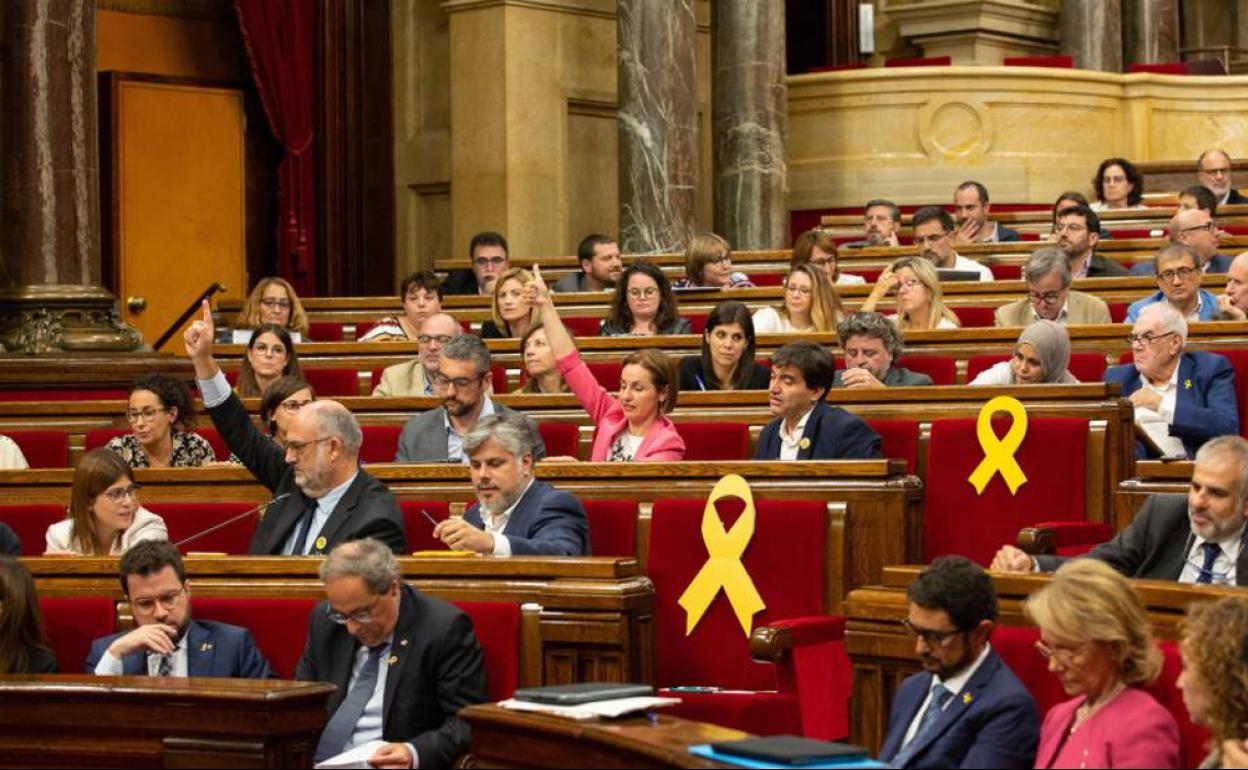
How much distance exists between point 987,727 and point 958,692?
85mm

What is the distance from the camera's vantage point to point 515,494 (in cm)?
473

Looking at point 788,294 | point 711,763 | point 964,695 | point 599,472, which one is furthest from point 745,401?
point 711,763

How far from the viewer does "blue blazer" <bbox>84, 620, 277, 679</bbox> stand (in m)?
4.20

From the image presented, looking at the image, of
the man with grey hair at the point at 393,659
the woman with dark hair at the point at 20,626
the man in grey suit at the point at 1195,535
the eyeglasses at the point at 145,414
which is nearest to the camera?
the man in grey suit at the point at 1195,535

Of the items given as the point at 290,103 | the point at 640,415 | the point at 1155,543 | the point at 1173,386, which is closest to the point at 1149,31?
the point at 290,103

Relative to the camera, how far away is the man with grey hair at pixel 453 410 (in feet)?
18.0

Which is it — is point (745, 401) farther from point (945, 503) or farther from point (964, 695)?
point (964, 695)

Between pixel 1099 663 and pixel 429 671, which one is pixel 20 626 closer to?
pixel 429 671

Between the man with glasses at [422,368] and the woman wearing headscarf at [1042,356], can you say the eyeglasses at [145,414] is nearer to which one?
the man with glasses at [422,368]

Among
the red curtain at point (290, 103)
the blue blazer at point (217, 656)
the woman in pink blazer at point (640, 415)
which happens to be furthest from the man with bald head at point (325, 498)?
the red curtain at point (290, 103)

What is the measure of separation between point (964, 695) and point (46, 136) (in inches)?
211

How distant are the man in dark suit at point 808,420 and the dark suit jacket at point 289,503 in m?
0.98

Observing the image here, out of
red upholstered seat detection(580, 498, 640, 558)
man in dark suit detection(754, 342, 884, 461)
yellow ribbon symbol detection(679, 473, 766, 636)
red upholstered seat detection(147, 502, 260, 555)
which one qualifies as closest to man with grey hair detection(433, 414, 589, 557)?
red upholstered seat detection(580, 498, 640, 558)

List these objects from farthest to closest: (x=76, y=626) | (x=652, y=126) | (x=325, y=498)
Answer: (x=652, y=126) < (x=325, y=498) < (x=76, y=626)
